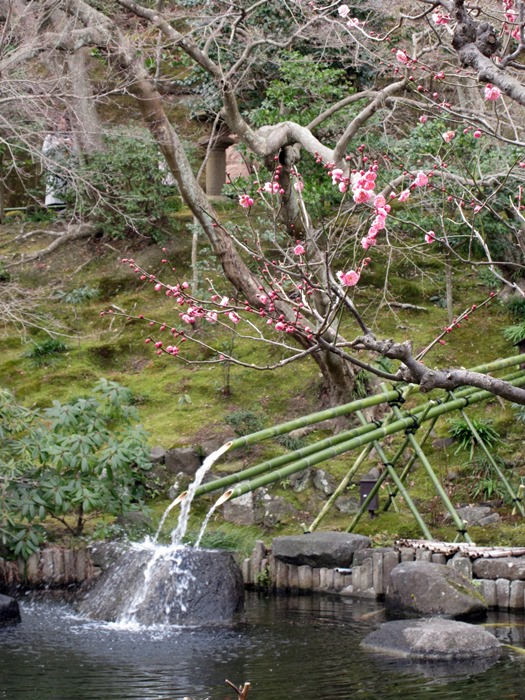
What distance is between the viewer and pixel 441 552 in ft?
23.9

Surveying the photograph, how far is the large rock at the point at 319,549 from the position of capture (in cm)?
780

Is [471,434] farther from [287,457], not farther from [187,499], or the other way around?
[187,499]

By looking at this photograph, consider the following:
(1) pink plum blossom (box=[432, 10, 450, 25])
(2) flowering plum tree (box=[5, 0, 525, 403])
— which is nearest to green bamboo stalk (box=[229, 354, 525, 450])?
(2) flowering plum tree (box=[5, 0, 525, 403])

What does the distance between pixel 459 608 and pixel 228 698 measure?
2366mm

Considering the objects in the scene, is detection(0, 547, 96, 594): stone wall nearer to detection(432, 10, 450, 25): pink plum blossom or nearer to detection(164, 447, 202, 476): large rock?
detection(164, 447, 202, 476): large rock

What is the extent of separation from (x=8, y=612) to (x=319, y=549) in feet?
8.55

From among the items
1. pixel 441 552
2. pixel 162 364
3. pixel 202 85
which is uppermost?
pixel 202 85

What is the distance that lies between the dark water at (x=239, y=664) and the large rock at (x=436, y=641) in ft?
0.42

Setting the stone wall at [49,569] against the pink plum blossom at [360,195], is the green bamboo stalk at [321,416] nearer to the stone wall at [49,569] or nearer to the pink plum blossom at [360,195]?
the stone wall at [49,569]

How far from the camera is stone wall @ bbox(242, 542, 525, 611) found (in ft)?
23.2

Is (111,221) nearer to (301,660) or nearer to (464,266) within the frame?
(464,266)

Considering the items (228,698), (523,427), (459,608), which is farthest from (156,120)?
(228,698)

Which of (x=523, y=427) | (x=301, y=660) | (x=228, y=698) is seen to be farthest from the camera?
(x=523, y=427)

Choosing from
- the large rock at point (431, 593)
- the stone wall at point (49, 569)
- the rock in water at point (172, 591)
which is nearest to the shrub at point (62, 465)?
the stone wall at point (49, 569)
